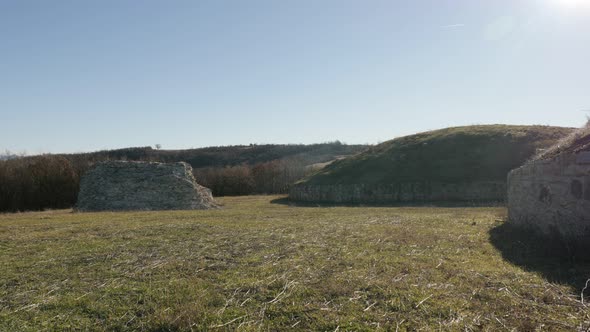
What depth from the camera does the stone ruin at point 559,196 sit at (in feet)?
24.2

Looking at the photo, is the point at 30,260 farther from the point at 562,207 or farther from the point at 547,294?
the point at 562,207

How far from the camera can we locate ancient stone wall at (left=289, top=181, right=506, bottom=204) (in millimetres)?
26781

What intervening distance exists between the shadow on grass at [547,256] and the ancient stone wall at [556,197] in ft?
0.79

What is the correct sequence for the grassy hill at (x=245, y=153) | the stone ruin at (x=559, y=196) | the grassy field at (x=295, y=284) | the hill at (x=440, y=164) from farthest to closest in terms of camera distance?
the grassy hill at (x=245, y=153) < the hill at (x=440, y=164) < the stone ruin at (x=559, y=196) < the grassy field at (x=295, y=284)

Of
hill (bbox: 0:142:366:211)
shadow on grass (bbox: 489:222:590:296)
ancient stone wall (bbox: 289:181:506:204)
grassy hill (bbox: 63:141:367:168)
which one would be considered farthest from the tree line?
grassy hill (bbox: 63:141:367:168)

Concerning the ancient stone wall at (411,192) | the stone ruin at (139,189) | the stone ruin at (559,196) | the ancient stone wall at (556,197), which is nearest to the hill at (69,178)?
the stone ruin at (139,189)

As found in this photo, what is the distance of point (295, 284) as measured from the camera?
592 centimetres

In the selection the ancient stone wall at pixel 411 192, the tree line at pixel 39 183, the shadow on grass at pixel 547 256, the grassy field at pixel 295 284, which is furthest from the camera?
the tree line at pixel 39 183

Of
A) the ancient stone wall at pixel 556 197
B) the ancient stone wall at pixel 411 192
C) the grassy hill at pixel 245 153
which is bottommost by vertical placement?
the ancient stone wall at pixel 411 192

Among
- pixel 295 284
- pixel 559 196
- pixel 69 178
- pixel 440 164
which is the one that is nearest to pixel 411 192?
pixel 440 164

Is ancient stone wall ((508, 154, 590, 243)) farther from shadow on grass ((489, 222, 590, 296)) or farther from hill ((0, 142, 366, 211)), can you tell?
hill ((0, 142, 366, 211))

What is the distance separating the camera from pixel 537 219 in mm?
9633

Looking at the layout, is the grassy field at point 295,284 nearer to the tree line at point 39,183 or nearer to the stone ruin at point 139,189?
the stone ruin at point 139,189

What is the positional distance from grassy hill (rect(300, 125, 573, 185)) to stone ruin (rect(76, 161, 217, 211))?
9.56 meters
